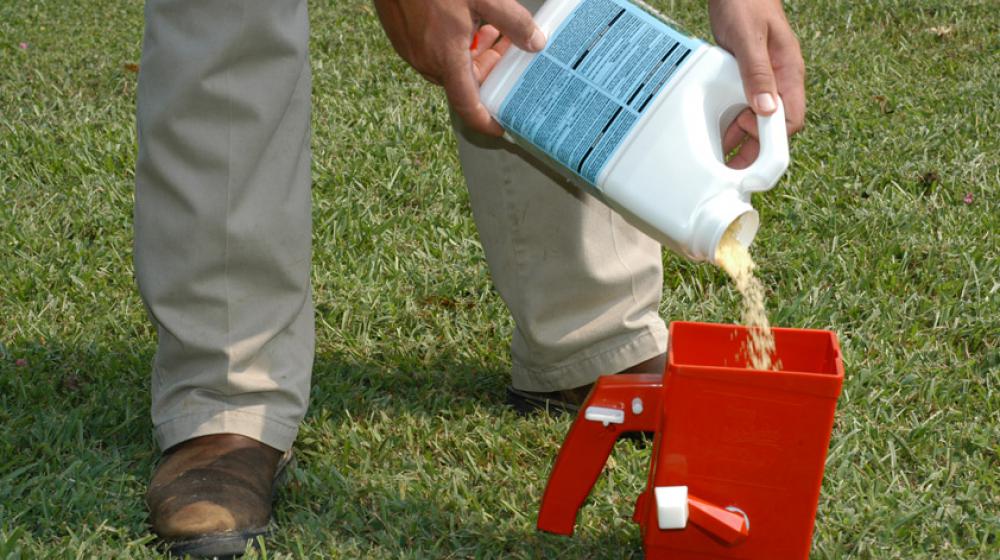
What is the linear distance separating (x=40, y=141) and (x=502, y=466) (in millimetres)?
2129

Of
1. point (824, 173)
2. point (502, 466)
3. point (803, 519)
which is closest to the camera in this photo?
point (803, 519)

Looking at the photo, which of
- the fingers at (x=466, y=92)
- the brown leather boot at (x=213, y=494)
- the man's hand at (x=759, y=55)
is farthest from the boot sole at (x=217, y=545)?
the man's hand at (x=759, y=55)

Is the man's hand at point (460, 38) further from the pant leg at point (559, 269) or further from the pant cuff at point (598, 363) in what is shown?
→ the pant cuff at point (598, 363)

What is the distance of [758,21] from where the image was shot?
1664mm

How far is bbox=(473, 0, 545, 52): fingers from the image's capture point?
171 cm

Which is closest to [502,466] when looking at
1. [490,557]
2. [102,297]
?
[490,557]

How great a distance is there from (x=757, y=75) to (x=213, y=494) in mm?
1067

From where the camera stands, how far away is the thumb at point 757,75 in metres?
1.59

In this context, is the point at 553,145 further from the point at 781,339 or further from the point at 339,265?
the point at 339,265

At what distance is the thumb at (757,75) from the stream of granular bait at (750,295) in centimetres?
16

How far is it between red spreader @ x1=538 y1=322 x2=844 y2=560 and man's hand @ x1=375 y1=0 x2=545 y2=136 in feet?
1.50

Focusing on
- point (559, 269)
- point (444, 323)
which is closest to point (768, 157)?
point (559, 269)

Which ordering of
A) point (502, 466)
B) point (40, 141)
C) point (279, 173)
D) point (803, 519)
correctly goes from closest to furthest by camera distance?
point (803, 519) < point (279, 173) < point (502, 466) < point (40, 141)

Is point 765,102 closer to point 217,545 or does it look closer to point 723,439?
point 723,439
